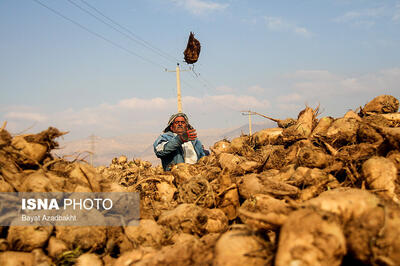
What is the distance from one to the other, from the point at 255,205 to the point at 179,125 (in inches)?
228

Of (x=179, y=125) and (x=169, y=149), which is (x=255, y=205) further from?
(x=179, y=125)

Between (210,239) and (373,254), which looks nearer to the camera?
(373,254)

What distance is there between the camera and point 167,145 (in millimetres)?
8875

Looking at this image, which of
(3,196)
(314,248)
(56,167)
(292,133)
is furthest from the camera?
(292,133)

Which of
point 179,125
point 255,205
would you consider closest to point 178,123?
point 179,125

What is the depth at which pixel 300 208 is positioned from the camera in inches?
116

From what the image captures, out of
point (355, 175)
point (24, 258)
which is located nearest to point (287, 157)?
point (355, 175)

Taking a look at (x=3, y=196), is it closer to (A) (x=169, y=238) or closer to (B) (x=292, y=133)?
(A) (x=169, y=238)

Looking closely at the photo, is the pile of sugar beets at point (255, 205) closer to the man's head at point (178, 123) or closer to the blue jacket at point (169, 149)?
the blue jacket at point (169, 149)

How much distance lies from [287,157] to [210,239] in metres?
3.19

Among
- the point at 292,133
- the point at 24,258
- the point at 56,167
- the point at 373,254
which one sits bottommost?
the point at 24,258

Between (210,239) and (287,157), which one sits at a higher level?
(287,157)

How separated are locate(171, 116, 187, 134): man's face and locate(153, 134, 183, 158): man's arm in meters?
0.38

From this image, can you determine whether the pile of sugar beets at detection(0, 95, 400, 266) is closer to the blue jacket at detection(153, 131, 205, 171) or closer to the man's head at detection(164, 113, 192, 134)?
the blue jacket at detection(153, 131, 205, 171)
